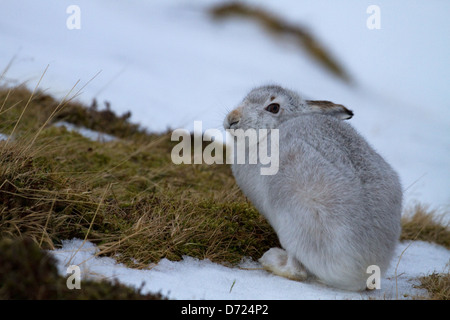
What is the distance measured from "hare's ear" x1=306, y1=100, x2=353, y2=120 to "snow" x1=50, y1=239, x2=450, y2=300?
159 centimetres

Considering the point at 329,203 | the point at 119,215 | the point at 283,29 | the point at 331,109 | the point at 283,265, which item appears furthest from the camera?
the point at 283,29

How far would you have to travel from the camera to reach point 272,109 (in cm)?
461

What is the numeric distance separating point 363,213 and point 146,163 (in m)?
4.17

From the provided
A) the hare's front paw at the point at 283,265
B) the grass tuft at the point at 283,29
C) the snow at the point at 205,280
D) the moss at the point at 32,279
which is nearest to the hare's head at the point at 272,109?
the hare's front paw at the point at 283,265

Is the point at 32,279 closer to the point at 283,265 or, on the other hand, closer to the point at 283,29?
the point at 283,265

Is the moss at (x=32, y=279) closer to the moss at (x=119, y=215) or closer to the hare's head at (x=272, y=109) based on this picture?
the moss at (x=119, y=215)

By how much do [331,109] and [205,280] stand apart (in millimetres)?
2037

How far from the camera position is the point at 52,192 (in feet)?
13.0

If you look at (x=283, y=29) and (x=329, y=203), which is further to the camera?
(x=283, y=29)

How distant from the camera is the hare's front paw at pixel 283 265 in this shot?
3.95 meters

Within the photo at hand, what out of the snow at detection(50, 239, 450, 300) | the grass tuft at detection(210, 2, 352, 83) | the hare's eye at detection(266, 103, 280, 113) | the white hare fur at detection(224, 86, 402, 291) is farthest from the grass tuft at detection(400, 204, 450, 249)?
the grass tuft at detection(210, 2, 352, 83)

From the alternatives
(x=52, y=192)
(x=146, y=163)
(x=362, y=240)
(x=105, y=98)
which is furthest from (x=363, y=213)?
(x=105, y=98)

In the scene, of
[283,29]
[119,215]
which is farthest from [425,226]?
[283,29]
